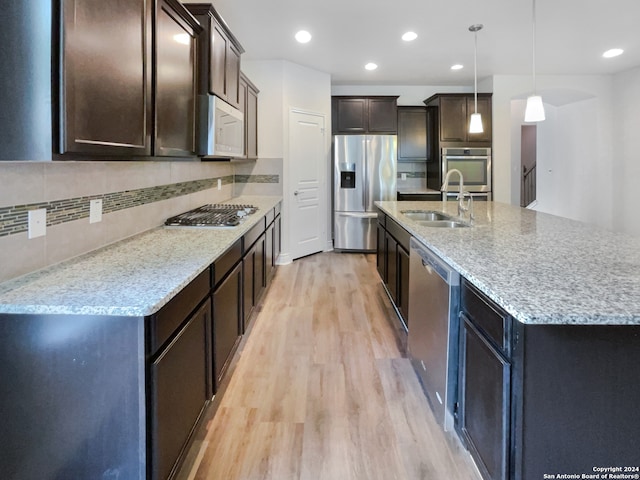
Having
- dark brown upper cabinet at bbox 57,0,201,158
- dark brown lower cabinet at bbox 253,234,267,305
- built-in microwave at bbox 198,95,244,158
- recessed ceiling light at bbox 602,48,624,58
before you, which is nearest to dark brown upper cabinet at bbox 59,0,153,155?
dark brown upper cabinet at bbox 57,0,201,158

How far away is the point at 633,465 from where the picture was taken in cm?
127

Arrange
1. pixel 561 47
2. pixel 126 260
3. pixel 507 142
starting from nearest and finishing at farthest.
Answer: pixel 126 260, pixel 561 47, pixel 507 142

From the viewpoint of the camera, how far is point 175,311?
5.01 feet

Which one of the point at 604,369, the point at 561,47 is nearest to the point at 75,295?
the point at 604,369

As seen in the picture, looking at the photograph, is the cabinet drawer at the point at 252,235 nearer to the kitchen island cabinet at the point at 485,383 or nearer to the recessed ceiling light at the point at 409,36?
the kitchen island cabinet at the point at 485,383

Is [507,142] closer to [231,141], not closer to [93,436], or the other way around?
[231,141]

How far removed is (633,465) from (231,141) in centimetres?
312

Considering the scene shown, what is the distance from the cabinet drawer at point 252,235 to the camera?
301 centimetres

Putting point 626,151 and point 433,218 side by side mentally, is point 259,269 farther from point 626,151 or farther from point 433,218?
point 626,151

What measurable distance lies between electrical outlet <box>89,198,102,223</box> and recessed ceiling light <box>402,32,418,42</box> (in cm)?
378

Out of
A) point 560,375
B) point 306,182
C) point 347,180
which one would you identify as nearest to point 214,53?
point 560,375

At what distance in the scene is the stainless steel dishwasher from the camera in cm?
187

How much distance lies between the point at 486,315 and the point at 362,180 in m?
5.06

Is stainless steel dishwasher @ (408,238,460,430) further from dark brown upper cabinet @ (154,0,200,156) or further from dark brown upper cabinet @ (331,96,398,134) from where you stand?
dark brown upper cabinet @ (331,96,398,134)
